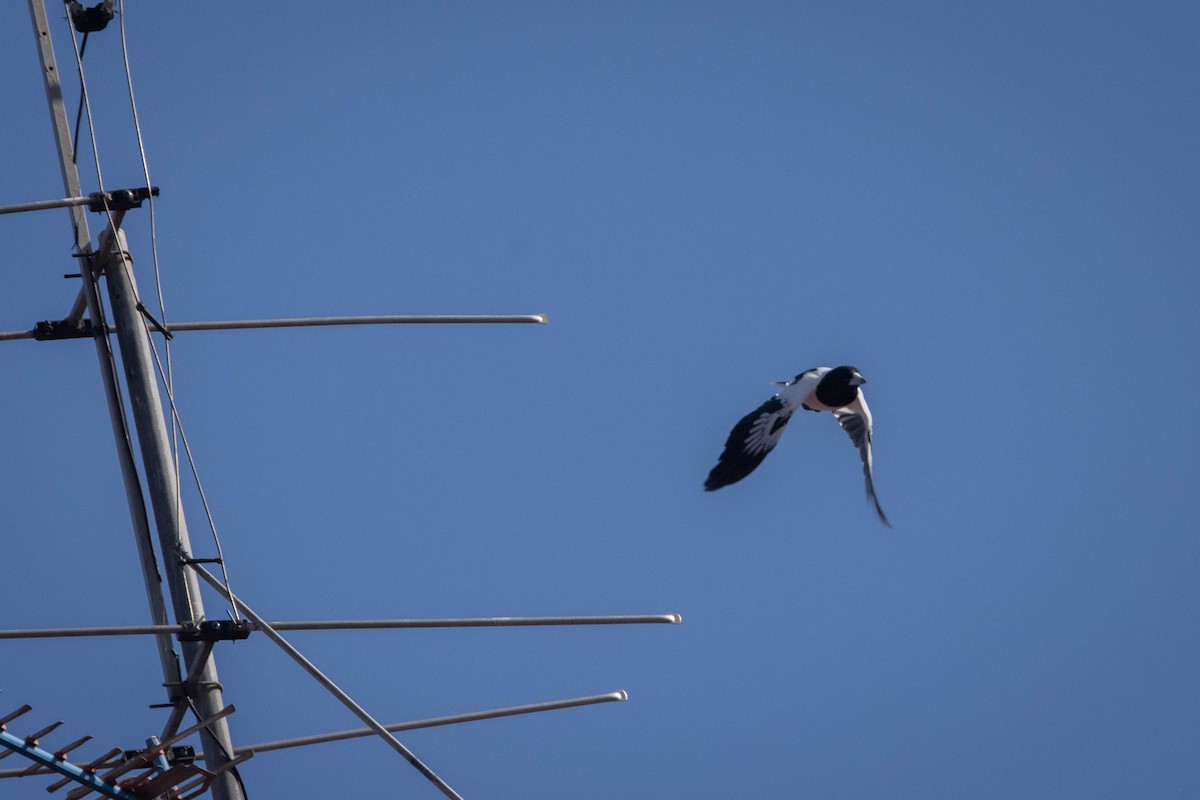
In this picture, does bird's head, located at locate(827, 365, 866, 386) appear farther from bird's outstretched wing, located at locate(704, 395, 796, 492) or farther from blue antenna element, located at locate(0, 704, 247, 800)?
blue antenna element, located at locate(0, 704, 247, 800)

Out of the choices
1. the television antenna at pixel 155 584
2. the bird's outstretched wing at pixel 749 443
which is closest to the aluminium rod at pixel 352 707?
the television antenna at pixel 155 584

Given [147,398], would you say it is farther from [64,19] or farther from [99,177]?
[64,19]

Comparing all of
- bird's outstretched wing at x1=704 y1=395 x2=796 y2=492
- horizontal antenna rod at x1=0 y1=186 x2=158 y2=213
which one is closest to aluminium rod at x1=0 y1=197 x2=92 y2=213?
horizontal antenna rod at x1=0 y1=186 x2=158 y2=213

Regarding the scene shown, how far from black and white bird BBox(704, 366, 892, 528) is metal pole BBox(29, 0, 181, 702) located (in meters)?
6.34

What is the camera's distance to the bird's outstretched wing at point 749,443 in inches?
686

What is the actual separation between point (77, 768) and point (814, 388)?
8.31m

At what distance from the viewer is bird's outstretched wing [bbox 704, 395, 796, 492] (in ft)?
57.2

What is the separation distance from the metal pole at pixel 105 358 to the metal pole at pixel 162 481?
0.12m

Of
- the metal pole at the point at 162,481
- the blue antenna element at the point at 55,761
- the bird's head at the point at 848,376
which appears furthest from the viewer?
the bird's head at the point at 848,376

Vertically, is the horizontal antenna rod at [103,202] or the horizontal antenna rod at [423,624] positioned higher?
the horizontal antenna rod at [103,202]

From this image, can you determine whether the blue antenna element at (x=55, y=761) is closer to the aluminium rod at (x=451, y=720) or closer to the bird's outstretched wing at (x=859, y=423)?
the aluminium rod at (x=451, y=720)

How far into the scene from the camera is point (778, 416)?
57.8 ft

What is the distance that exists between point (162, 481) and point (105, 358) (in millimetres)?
1029

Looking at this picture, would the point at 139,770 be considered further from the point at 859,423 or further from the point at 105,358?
the point at 859,423
